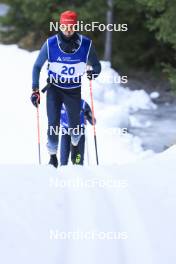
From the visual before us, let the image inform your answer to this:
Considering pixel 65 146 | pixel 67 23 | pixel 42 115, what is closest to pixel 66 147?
pixel 65 146

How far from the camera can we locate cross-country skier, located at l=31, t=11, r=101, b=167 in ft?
23.8

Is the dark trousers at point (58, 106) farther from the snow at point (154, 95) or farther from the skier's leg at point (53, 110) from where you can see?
the snow at point (154, 95)

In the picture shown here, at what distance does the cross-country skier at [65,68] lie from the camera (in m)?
7.26

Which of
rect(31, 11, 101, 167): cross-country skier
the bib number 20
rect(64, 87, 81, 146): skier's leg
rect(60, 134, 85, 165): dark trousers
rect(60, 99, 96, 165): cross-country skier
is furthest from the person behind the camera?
rect(60, 134, 85, 165): dark trousers

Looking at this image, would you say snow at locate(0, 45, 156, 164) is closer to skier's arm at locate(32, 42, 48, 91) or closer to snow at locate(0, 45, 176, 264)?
skier's arm at locate(32, 42, 48, 91)

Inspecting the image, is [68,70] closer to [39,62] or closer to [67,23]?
[39,62]

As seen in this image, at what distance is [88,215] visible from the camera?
5.67 metres

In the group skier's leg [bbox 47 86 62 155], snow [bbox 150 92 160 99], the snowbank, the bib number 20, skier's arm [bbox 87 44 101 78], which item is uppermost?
skier's arm [bbox 87 44 101 78]

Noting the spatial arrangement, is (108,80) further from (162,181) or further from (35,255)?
(35,255)

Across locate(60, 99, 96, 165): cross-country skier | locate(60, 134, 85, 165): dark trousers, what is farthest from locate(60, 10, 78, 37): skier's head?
locate(60, 134, 85, 165): dark trousers

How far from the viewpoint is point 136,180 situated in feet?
21.8

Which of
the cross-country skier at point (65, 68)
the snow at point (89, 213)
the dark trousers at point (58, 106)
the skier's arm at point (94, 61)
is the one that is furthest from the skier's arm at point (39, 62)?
the snow at point (89, 213)

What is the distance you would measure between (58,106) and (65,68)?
0.62 m

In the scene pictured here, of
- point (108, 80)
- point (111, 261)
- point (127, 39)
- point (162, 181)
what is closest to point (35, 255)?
point (111, 261)
